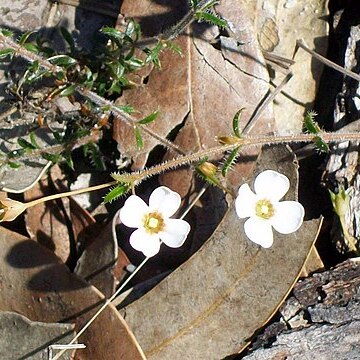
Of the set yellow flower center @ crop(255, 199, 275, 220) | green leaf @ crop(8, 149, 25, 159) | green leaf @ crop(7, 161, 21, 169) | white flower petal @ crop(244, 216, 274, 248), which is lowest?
white flower petal @ crop(244, 216, 274, 248)

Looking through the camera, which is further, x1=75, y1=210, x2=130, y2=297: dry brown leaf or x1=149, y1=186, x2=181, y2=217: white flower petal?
x1=75, y1=210, x2=130, y2=297: dry brown leaf

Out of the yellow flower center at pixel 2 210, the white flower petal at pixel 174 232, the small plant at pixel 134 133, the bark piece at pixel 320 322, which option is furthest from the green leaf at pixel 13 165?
the bark piece at pixel 320 322

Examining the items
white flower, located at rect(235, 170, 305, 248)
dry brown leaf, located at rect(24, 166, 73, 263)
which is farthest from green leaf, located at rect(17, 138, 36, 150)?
white flower, located at rect(235, 170, 305, 248)

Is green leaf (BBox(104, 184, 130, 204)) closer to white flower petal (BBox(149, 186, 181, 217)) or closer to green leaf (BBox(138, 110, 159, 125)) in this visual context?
white flower petal (BBox(149, 186, 181, 217))

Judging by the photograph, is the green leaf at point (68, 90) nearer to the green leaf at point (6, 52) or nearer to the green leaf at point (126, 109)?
the green leaf at point (126, 109)

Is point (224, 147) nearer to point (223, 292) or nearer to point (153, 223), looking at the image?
point (153, 223)

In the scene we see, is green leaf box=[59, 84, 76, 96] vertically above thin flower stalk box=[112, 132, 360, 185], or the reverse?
green leaf box=[59, 84, 76, 96]

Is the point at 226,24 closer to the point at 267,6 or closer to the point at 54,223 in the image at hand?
the point at 267,6

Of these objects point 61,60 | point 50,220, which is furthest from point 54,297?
point 61,60

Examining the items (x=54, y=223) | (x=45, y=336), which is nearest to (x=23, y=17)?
(x=54, y=223)
